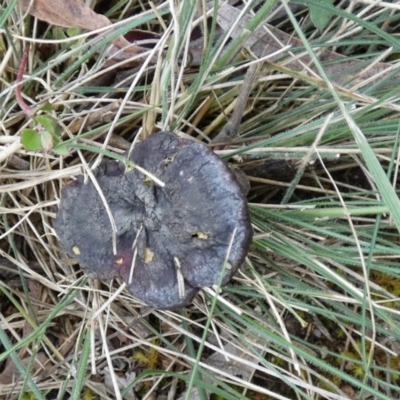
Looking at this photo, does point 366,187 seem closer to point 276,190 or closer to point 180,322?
point 276,190

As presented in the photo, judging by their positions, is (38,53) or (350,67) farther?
(38,53)

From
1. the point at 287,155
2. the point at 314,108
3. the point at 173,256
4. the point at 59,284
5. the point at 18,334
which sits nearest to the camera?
the point at 173,256

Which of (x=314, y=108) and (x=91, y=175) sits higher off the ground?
(x=314, y=108)

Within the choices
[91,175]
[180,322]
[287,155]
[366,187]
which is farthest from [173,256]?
[366,187]

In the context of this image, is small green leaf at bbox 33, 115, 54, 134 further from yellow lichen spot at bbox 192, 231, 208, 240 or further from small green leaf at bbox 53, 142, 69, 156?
yellow lichen spot at bbox 192, 231, 208, 240

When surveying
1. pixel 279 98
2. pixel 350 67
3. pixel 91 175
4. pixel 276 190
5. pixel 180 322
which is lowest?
pixel 180 322

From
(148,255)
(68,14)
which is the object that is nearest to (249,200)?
(148,255)

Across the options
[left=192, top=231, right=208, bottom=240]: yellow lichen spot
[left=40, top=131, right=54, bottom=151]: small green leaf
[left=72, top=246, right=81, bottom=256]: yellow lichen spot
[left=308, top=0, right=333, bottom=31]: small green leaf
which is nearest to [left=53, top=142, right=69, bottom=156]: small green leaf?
[left=40, top=131, right=54, bottom=151]: small green leaf
